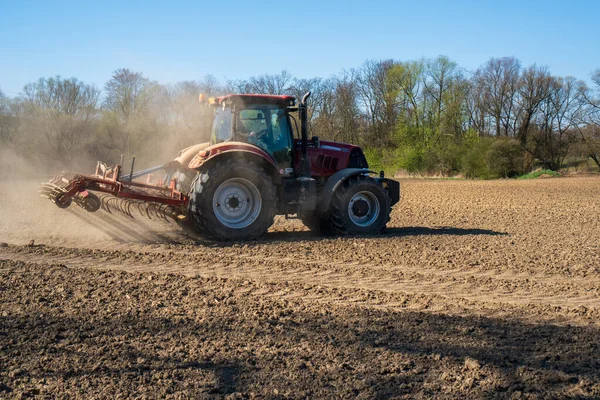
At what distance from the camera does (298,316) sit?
5.03 m

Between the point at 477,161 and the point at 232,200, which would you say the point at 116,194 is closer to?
the point at 232,200

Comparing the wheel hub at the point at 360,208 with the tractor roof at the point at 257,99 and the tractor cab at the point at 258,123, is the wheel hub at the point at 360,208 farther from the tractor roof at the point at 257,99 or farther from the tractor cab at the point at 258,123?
the tractor roof at the point at 257,99

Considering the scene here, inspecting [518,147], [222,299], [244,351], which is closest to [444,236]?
[222,299]

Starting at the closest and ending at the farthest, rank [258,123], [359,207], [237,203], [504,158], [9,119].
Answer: [237,203] → [258,123] → [359,207] → [9,119] → [504,158]

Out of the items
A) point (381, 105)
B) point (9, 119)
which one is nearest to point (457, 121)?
point (381, 105)

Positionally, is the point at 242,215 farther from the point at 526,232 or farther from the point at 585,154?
the point at 585,154

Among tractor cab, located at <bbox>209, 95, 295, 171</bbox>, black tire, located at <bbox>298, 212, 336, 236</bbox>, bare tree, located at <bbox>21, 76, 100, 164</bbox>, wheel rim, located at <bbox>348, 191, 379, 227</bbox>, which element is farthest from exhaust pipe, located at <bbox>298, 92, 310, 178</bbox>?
bare tree, located at <bbox>21, 76, 100, 164</bbox>

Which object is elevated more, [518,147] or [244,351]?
[518,147]

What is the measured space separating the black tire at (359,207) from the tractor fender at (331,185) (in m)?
0.13

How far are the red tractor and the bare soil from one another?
0.52 meters

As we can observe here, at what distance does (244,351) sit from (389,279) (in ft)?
9.61

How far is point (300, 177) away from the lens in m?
9.92

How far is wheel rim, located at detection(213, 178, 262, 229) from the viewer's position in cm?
926

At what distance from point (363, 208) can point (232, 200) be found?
2.33m
